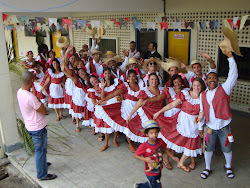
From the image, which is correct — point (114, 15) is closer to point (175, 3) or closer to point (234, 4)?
point (175, 3)

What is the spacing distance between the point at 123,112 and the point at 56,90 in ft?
7.42

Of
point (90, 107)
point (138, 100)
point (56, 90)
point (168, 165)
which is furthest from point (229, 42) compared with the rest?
point (56, 90)

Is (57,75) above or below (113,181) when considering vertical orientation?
above

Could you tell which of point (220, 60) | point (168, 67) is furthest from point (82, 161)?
point (220, 60)

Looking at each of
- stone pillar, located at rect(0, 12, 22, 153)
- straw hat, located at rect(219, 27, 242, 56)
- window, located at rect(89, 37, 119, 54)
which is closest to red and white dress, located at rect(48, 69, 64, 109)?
stone pillar, located at rect(0, 12, 22, 153)

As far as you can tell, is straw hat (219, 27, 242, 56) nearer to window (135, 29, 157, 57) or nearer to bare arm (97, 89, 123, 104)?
bare arm (97, 89, 123, 104)

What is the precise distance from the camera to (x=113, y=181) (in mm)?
4062

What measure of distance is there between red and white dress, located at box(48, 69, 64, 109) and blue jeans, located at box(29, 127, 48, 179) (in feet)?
8.02

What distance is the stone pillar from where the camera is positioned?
15.2 feet

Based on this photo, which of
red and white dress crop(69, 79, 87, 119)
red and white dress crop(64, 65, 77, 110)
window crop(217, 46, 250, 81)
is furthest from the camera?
window crop(217, 46, 250, 81)

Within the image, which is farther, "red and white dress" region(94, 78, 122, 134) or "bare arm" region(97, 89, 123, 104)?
"red and white dress" region(94, 78, 122, 134)

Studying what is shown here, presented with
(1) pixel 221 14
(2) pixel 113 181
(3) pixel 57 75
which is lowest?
(2) pixel 113 181

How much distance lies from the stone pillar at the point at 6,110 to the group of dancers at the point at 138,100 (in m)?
1.28

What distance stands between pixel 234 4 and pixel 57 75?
459 cm
